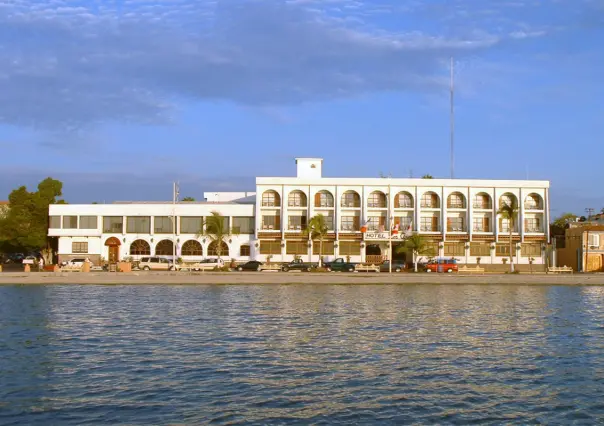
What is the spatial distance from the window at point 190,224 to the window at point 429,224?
3030cm

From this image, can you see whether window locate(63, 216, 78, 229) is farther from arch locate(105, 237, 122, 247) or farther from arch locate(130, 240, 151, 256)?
arch locate(130, 240, 151, 256)

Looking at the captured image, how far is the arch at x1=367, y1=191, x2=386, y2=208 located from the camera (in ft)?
290

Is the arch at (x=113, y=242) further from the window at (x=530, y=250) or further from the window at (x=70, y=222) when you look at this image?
the window at (x=530, y=250)

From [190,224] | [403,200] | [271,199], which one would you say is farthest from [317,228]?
[190,224]

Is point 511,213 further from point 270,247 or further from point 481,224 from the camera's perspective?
point 270,247

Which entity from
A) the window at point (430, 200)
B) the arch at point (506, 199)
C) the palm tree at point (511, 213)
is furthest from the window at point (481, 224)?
the window at point (430, 200)

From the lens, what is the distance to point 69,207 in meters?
86.8

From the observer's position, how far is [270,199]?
88.1m

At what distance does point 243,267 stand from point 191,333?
5296 centimetres

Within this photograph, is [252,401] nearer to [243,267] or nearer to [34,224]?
[243,267]

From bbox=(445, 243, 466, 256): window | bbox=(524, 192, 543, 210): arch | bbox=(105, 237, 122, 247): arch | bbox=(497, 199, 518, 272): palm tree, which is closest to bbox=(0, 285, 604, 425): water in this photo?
bbox=(497, 199, 518, 272): palm tree

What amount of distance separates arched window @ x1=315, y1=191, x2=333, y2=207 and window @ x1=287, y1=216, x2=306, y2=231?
2933 millimetres

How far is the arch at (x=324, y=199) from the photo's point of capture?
88188mm

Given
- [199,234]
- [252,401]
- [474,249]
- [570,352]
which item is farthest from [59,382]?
[474,249]
